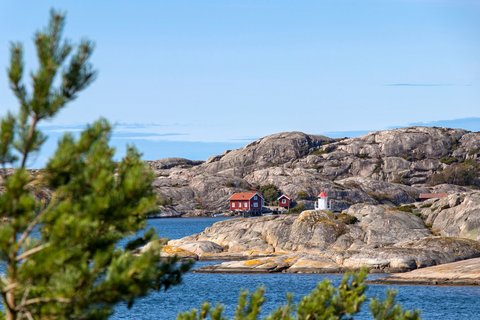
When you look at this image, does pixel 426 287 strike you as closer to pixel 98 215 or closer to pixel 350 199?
pixel 98 215

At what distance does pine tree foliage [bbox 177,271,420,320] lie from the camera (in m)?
17.3

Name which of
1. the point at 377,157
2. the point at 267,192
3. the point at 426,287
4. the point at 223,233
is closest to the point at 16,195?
the point at 426,287

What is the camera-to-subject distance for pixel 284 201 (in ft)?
539

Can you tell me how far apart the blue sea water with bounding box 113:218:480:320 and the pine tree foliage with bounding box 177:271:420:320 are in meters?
33.9

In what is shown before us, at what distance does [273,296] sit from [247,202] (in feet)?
341

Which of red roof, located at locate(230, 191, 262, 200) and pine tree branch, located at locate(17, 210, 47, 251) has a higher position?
pine tree branch, located at locate(17, 210, 47, 251)

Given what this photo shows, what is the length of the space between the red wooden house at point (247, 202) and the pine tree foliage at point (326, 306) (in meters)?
147

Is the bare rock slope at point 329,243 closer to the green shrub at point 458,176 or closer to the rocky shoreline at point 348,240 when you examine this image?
the rocky shoreline at point 348,240

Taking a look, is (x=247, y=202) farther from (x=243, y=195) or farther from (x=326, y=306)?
(x=326, y=306)

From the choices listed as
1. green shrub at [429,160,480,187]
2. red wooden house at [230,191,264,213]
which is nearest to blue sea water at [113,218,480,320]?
red wooden house at [230,191,264,213]

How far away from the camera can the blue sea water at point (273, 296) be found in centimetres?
5559

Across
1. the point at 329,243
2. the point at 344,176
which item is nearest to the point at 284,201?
the point at 344,176

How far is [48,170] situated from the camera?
1261 cm

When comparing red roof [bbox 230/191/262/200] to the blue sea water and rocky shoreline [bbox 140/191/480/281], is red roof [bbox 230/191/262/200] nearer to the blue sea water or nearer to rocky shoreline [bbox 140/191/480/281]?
rocky shoreline [bbox 140/191/480/281]
